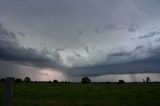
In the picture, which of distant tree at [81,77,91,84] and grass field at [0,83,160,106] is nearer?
grass field at [0,83,160,106]

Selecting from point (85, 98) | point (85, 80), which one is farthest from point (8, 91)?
point (85, 80)

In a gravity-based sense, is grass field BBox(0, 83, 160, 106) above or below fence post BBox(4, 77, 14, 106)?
below

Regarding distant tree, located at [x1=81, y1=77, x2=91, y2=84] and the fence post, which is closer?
the fence post

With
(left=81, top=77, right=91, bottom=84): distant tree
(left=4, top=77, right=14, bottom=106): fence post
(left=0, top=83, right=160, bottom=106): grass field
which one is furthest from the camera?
(left=81, top=77, right=91, bottom=84): distant tree

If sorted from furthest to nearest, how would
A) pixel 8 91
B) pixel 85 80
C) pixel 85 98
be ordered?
pixel 85 80
pixel 85 98
pixel 8 91

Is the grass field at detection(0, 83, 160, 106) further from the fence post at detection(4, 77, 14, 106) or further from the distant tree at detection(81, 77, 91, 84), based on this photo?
the distant tree at detection(81, 77, 91, 84)

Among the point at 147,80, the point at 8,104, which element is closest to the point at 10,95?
the point at 8,104

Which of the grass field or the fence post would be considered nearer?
the fence post

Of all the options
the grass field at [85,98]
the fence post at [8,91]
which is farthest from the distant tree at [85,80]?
the fence post at [8,91]

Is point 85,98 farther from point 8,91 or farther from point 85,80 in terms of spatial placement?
point 85,80

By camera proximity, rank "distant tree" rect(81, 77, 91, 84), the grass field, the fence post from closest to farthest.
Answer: the fence post, the grass field, "distant tree" rect(81, 77, 91, 84)

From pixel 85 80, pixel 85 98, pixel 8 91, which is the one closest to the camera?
pixel 8 91

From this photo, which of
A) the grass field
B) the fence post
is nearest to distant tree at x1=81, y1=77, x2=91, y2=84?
the grass field

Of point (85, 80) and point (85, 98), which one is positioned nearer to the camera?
point (85, 98)
